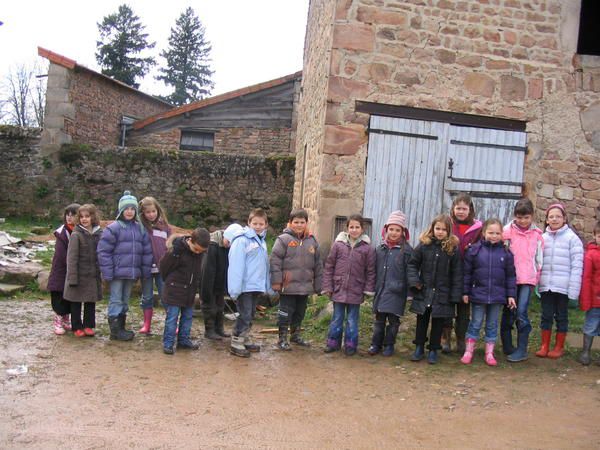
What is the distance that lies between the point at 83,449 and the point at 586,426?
131 inches

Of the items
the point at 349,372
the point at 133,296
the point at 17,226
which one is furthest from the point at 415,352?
the point at 17,226

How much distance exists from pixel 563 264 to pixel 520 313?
649mm

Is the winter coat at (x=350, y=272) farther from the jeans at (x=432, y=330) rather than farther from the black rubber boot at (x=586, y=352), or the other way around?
the black rubber boot at (x=586, y=352)

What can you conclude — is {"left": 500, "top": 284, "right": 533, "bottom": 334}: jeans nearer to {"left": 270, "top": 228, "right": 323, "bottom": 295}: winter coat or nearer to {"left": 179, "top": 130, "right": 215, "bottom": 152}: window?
{"left": 270, "top": 228, "right": 323, "bottom": 295}: winter coat

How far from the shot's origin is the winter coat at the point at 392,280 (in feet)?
17.4

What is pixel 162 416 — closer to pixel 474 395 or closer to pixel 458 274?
pixel 474 395

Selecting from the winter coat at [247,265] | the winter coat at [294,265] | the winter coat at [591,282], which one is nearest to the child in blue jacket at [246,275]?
the winter coat at [247,265]

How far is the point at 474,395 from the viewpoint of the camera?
4414 mm

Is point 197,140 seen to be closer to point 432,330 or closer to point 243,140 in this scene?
point 243,140

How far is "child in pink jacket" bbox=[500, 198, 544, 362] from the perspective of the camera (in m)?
5.39

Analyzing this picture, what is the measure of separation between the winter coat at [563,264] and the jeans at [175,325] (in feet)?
11.8

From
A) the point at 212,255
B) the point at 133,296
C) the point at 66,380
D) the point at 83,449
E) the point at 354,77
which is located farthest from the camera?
the point at 133,296

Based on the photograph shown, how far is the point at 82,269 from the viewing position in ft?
18.2

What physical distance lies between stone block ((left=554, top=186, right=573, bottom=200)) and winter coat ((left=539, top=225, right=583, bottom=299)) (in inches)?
95.0
